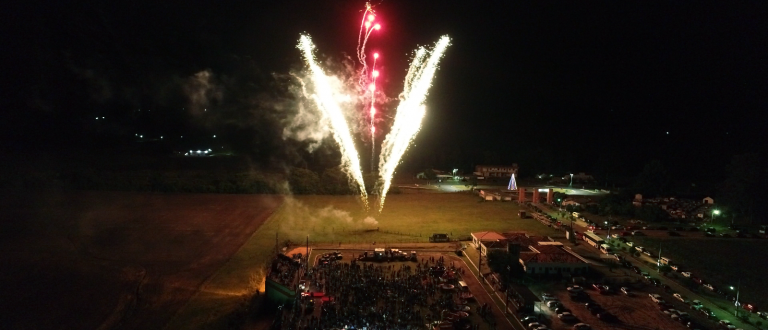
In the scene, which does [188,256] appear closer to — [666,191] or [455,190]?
[455,190]

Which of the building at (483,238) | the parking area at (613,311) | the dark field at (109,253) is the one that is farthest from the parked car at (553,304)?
the dark field at (109,253)

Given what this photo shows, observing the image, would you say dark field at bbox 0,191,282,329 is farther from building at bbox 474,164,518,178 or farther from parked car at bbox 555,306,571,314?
building at bbox 474,164,518,178

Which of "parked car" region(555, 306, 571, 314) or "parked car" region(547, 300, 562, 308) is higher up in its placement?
"parked car" region(547, 300, 562, 308)

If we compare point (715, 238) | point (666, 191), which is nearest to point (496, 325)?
point (715, 238)

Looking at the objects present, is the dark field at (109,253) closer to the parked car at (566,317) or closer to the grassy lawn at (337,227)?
the grassy lawn at (337,227)

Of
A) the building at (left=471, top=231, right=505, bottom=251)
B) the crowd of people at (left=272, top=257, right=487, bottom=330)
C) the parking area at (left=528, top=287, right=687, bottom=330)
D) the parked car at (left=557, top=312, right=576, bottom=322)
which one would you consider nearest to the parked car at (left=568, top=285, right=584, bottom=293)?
the parking area at (left=528, top=287, right=687, bottom=330)

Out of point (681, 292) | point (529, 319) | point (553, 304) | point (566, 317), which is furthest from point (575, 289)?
point (681, 292)

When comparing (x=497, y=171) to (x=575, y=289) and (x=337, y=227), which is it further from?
(x=575, y=289)
